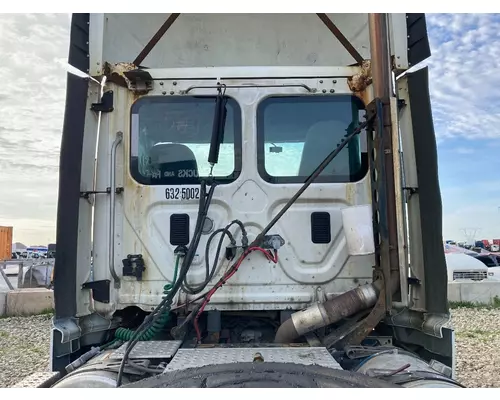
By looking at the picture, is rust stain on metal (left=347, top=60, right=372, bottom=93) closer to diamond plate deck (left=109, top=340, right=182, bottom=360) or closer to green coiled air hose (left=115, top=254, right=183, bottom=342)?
green coiled air hose (left=115, top=254, right=183, bottom=342)

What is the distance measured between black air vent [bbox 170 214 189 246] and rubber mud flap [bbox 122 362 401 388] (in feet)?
5.65

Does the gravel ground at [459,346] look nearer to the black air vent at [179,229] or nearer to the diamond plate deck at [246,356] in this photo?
the diamond plate deck at [246,356]

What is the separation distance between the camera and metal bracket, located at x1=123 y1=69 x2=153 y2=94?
3537mm

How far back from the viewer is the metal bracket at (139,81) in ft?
11.6

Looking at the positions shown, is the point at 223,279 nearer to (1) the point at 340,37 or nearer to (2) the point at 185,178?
(2) the point at 185,178

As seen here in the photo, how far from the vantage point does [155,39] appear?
12.6 ft

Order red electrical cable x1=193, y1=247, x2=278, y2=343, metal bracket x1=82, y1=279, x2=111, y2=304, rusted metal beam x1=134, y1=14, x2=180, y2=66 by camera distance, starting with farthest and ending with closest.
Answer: rusted metal beam x1=134, y1=14, x2=180, y2=66, metal bracket x1=82, y1=279, x2=111, y2=304, red electrical cable x1=193, y1=247, x2=278, y2=343

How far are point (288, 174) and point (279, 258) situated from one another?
2.11ft

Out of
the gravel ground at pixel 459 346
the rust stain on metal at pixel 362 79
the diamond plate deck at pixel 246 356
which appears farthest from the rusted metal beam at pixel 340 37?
the gravel ground at pixel 459 346

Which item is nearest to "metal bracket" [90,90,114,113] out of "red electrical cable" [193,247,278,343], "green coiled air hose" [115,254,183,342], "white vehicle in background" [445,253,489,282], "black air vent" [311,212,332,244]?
"green coiled air hose" [115,254,183,342]

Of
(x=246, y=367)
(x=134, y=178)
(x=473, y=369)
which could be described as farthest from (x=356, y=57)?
(x=473, y=369)

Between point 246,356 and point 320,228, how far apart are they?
4.23ft

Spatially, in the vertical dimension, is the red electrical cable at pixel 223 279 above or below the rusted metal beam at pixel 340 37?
below

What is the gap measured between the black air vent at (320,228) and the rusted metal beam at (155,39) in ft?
6.18
